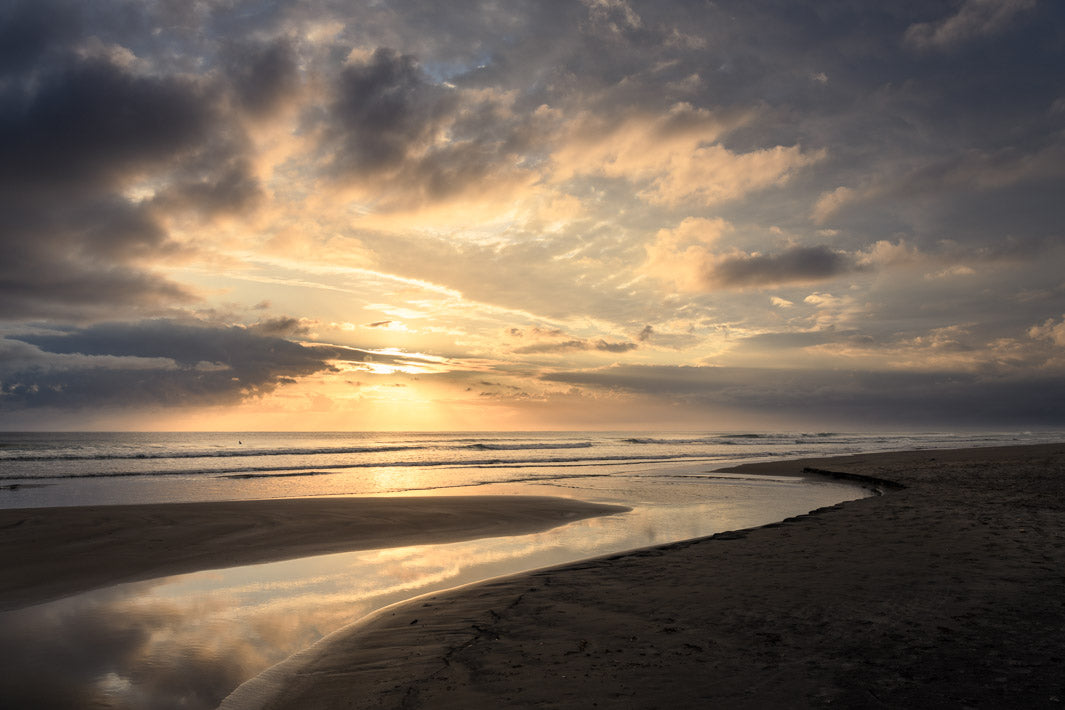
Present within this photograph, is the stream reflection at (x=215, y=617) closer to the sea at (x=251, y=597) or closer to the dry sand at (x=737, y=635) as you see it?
the sea at (x=251, y=597)

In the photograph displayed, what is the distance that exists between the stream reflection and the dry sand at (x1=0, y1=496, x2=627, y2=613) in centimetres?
107

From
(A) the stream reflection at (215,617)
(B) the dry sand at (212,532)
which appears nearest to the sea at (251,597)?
(A) the stream reflection at (215,617)

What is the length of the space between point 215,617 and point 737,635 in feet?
23.2

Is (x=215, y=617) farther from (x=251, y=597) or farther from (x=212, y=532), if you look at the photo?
(x=212, y=532)

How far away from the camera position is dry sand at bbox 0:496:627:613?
10.6 meters

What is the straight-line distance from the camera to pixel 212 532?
14.1 m

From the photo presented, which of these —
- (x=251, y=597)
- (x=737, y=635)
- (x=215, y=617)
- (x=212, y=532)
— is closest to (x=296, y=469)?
(x=212, y=532)

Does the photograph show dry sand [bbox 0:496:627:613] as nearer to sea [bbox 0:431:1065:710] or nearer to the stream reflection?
sea [bbox 0:431:1065:710]

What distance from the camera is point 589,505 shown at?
65.7ft

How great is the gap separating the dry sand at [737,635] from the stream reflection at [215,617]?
97cm

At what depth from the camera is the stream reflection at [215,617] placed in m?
5.76

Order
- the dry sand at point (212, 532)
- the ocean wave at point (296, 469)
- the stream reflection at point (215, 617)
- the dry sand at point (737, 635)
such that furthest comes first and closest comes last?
the ocean wave at point (296, 469), the dry sand at point (212, 532), the stream reflection at point (215, 617), the dry sand at point (737, 635)

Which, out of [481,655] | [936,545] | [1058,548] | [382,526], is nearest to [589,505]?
[382,526]

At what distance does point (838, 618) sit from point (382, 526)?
12.1 metres
